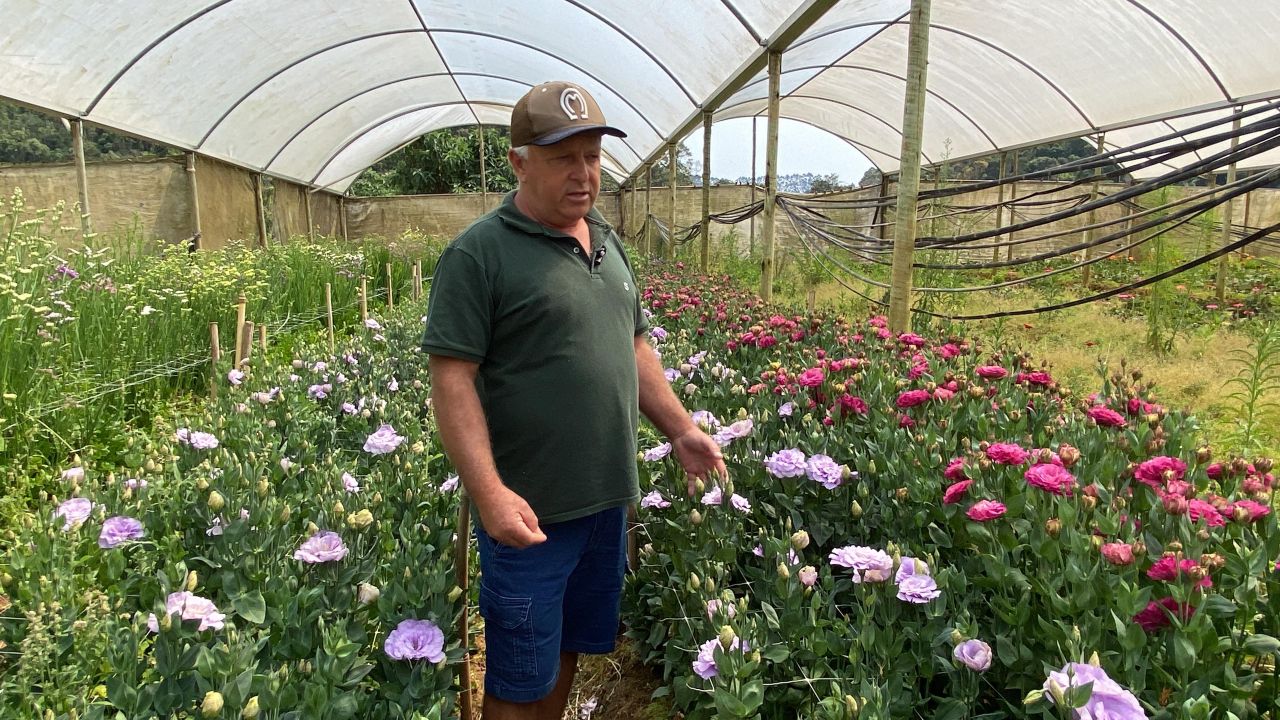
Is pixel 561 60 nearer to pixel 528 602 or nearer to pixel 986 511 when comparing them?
pixel 528 602

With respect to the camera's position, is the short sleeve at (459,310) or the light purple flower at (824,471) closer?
the short sleeve at (459,310)

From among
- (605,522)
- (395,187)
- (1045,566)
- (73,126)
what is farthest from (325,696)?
(395,187)

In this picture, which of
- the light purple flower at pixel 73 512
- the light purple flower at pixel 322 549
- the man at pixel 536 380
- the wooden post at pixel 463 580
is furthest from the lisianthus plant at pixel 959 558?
the light purple flower at pixel 73 512

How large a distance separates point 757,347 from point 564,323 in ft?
6.65

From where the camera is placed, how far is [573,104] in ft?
4.83

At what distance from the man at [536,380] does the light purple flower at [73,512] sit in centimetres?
88

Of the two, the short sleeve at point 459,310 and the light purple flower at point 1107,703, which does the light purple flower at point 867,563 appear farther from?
the short sleeve at point 459,310

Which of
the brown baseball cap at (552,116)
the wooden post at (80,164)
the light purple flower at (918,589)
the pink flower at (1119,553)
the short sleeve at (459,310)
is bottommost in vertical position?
the light purple flower at (918,589)

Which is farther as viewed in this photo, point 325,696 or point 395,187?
point 395,187

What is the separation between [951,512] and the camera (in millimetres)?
1661

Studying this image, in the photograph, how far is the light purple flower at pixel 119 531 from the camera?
5.32ft

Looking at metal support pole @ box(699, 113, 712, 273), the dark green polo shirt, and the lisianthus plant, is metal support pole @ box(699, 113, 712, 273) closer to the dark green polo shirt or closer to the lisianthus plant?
the lisianthus plant

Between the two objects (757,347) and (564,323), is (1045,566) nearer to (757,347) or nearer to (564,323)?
(564,323)

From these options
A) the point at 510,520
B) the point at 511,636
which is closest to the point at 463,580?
the point at 511,636
